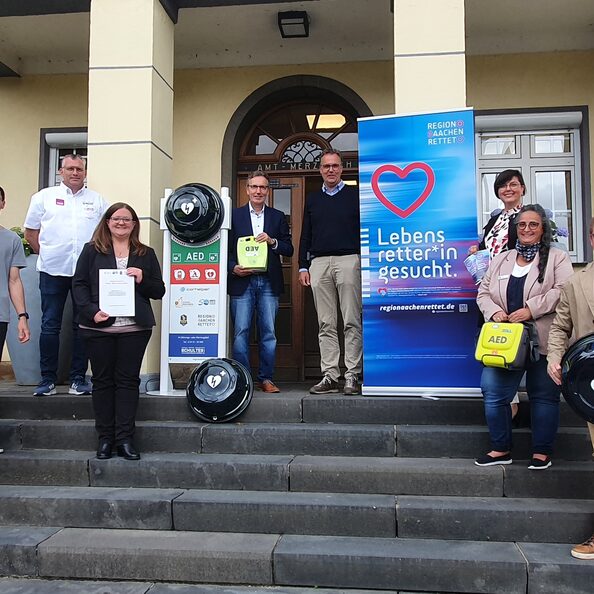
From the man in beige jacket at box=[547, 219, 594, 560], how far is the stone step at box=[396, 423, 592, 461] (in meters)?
0.54

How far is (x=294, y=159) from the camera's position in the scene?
7.39 metres

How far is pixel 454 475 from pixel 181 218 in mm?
2878

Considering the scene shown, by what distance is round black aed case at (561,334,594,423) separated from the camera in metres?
3.38

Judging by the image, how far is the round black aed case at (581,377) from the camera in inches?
133

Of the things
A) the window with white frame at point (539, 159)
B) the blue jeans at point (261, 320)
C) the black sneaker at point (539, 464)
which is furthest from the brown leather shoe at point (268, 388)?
the window with white frame at point (539, 159)

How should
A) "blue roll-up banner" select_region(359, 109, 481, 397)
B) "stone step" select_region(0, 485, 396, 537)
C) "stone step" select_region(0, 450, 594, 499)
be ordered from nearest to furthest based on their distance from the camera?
"stone step" select_region(0, 485, 396, 537) → "stone step" select_region(0, 450, 594, 499) → "blue roll-up banner" select_region(359, 109, 481, 397)

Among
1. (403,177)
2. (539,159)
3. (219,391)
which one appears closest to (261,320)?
(219,391)

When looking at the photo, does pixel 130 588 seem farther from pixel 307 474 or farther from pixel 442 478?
pixel 442 478

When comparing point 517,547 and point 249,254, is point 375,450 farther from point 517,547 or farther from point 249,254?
point 249,254

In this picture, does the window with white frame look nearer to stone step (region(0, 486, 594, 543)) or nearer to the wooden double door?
the wooden double door

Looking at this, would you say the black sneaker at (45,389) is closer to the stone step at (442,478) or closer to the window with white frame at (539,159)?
the stone step at (442,478)

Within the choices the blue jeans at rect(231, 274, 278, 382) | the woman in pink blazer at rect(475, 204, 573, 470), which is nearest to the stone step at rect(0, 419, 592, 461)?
the woman in pink blazer at rect(475, 204, 573, 470)

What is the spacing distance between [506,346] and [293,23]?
14.2ft

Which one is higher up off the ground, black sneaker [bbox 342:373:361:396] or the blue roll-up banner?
the blue roll-up banner
